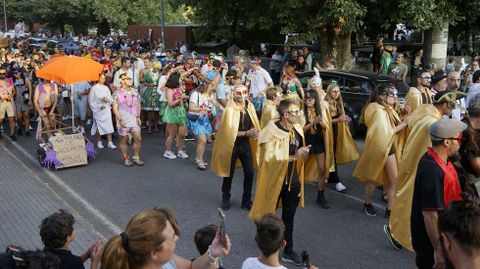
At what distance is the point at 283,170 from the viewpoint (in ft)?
20.3

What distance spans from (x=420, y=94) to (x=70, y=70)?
20.2ft

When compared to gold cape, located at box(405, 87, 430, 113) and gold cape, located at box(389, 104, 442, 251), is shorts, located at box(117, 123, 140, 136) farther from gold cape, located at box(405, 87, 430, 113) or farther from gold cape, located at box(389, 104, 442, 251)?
gold cape, located at box(389, 104, 442, 251)

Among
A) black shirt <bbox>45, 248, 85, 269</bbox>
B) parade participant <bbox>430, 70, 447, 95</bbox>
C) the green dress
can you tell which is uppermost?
parade participant <bbox>430, 70, 447, 95</bbox>

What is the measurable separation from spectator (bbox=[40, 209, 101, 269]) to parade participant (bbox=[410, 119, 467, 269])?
2367 millimetres

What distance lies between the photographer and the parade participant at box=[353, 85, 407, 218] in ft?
23.7

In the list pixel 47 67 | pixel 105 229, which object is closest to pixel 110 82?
pixel 47 67

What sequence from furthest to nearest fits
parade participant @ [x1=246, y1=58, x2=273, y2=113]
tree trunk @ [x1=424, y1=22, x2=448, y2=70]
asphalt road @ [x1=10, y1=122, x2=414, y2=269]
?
tree trunk @ [x1=424, y1=22, x2=448, y2=70]
parade participant @ [x1=246, y1=58, x2=273, y2=113]
asphalt road @ [x1=10, y1=122, x2=414, y2=269]

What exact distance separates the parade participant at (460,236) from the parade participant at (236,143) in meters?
4.80

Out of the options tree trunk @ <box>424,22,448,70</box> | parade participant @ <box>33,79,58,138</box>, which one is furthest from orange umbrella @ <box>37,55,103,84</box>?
tree trunk @ <box>424,22,448,70</box>

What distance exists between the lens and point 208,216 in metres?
7.78

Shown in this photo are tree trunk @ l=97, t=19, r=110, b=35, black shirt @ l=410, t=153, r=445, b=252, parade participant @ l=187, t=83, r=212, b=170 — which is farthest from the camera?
tree trunk @ l=97, t=19, r=110, b=35

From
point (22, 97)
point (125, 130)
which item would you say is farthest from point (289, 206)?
point (22, 97)

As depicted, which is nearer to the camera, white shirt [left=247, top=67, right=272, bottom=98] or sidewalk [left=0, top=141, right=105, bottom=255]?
sidewalk [left=0, top=141, right=105, bottom=255]

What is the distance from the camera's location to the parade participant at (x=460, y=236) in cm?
287
